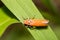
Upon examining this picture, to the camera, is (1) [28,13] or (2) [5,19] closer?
(1) [28,13]

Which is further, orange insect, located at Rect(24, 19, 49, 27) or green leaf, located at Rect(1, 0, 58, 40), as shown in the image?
orange insect, located at Rect(24, 19, 49, 27)

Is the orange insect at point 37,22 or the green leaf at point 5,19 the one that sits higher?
the green leaf at point 5,19

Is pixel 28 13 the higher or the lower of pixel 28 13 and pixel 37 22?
the higher


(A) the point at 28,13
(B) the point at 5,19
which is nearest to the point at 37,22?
(A) the point at 28,13

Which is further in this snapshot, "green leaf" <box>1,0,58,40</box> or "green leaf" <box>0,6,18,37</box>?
"green leaf" <box>0,6,18,37</box>

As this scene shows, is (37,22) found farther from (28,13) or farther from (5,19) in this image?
(5,19)

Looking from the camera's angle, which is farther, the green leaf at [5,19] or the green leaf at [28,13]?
the green leaf at [5,19]

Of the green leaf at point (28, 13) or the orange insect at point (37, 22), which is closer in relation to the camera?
the green leaf at point (28, 13)

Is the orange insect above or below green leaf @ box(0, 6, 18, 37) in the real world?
below

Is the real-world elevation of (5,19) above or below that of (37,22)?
above
